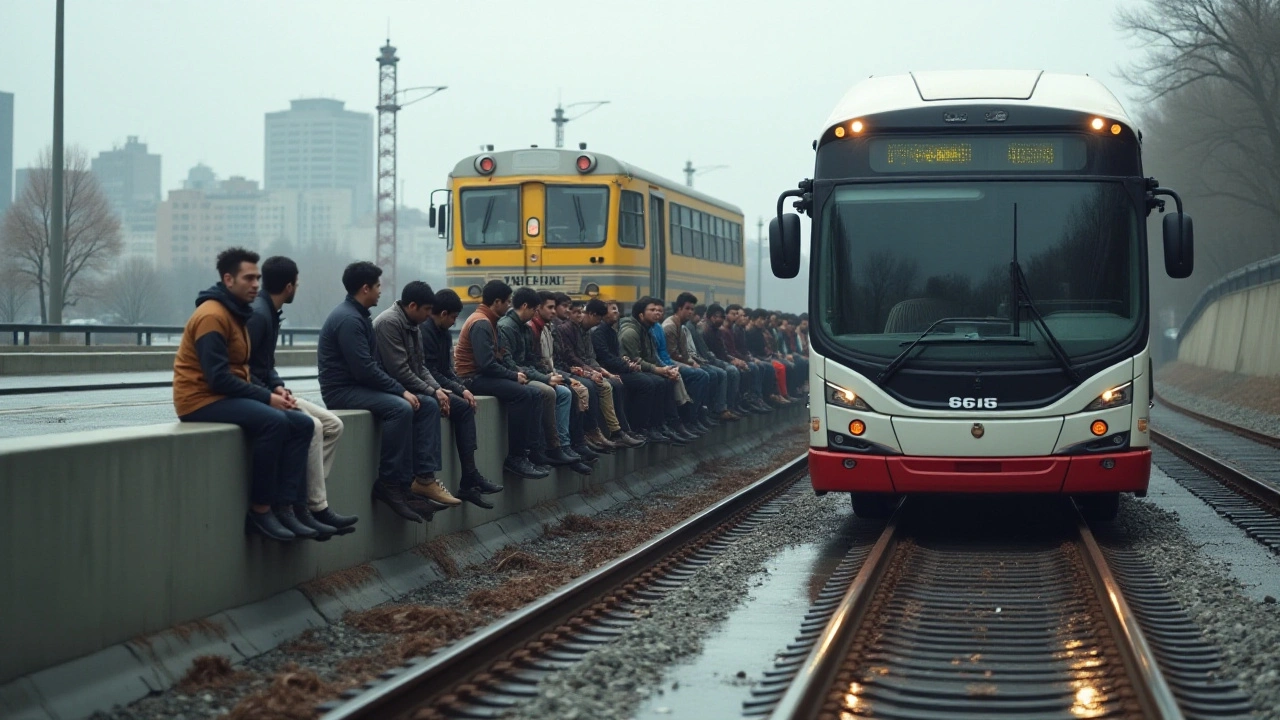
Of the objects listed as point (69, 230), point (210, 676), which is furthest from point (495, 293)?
point (69, 230)

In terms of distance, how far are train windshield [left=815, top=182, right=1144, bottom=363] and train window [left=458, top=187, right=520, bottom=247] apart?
13888 millimetres

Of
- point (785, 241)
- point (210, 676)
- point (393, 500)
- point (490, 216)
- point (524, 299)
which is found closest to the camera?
point (210, 676)

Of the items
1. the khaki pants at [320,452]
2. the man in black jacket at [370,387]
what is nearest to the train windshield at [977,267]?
the man in black jacket at [370,387]

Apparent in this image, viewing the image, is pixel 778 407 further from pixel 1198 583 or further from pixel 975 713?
pixel 975 713

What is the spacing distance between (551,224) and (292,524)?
1746 cm

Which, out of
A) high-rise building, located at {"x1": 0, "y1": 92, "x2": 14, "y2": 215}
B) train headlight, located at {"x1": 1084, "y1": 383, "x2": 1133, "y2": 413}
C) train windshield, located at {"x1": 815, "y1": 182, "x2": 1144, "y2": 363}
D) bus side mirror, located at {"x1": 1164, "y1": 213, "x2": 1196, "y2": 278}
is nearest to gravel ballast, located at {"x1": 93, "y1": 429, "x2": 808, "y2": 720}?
train windshield, located at {"x1": 815, "y1": 182, "x2": 1144, "y2": 363}

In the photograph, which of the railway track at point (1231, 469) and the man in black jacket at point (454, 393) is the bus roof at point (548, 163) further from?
the man in black jacket at point (454, 393)

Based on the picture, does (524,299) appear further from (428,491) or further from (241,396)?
(241,396)

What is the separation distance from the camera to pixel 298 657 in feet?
25.3

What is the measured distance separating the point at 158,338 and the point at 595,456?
56.7m

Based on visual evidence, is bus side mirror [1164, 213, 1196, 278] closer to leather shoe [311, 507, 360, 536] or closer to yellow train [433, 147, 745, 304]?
leather shoe [311, 507, 360, 536]

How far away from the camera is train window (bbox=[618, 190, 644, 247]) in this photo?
25266 mm

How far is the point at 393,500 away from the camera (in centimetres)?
989

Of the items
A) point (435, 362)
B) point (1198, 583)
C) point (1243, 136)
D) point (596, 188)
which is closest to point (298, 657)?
point (435, 362)
